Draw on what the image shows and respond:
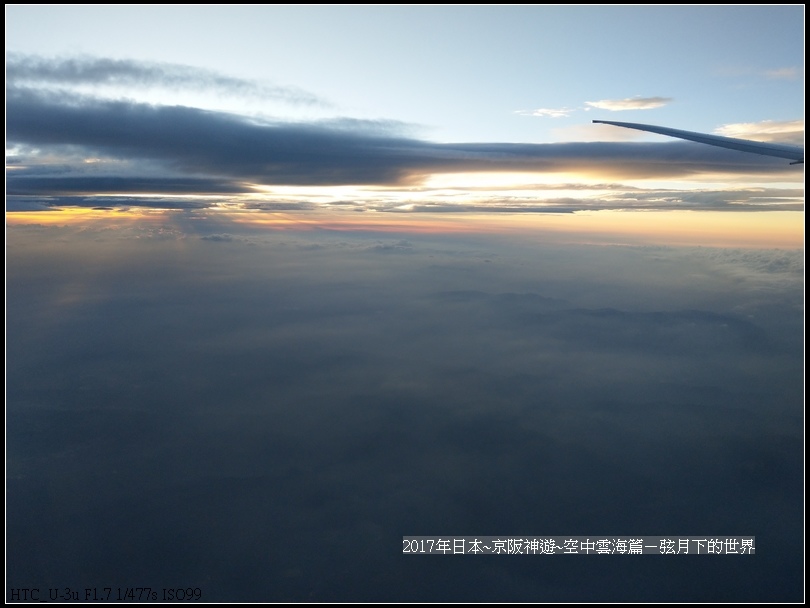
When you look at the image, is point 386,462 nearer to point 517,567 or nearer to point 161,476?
point 517,567

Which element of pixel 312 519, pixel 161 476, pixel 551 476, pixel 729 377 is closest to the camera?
pixel 312 519

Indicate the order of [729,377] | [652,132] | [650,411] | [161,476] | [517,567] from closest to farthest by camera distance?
[652,132] → [517,567] → [161,476] → [650,411] → [729,377]

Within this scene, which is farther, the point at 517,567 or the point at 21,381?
the point at 21,381

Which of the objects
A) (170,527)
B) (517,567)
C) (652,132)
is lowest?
(517,567)

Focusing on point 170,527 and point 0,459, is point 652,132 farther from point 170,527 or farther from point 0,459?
point 170,527

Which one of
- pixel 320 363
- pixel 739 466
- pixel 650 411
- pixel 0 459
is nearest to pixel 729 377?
pixel 650 411

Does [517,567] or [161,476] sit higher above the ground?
[161,476]
